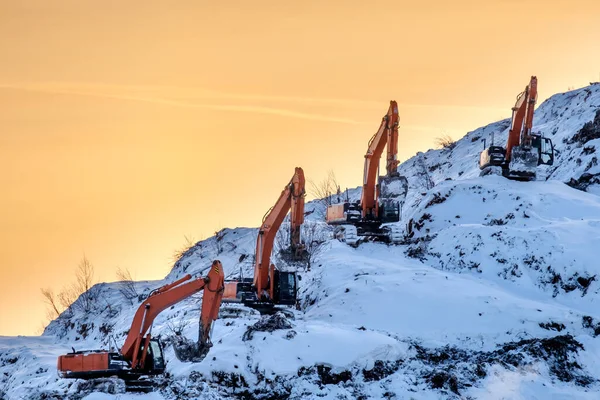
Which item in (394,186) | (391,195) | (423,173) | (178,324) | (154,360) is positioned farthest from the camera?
(423,173)

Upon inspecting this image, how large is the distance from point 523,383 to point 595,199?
23.0 metres

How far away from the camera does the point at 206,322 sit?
3028 centimetres

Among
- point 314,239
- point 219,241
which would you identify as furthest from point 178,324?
point 219,241

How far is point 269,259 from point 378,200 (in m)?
9.94

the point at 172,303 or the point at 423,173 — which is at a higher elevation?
the point at 423,173

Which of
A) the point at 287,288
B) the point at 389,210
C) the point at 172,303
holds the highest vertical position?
the point at 389,210

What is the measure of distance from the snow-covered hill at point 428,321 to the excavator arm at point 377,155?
90.0 inches

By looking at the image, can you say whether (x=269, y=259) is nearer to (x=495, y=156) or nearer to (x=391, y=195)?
(x=391, y=195)

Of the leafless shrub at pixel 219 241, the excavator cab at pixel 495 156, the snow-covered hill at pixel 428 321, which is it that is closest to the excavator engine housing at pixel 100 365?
the snow-covered hill at pixel 428 321

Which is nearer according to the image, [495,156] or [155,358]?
[155,358]

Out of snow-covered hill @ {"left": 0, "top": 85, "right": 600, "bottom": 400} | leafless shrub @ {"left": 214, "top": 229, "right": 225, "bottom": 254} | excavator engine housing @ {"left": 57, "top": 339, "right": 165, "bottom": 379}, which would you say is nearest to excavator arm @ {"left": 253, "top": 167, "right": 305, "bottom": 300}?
snow-covered hill @ {"left": 0, "top": 85, "right": 600, "bottom": 400}

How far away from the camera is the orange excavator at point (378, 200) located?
148ft

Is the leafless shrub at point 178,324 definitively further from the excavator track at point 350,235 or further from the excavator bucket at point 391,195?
the excavator bucket at point 391,195

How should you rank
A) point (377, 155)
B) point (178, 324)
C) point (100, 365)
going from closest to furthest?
point (100, 365) < point (178, 324) < point (377, 155)
